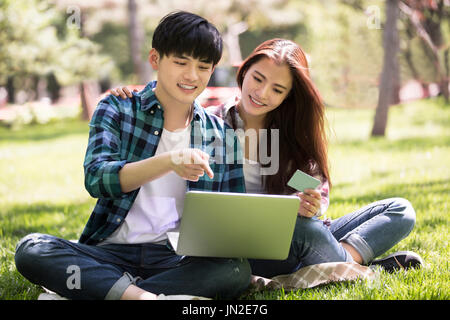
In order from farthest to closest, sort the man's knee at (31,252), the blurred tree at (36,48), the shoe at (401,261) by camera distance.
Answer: the blurred tree at (36,48)
the shoe at (401,261)
the man's knee at (31,252)

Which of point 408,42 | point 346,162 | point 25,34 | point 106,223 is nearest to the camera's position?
point 106,223

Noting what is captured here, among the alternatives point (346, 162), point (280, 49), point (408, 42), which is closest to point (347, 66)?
point (408, 42)

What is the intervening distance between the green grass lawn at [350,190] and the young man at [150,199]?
26 centimetres

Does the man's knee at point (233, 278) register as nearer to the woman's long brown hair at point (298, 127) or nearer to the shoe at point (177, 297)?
the shoe at point (177, 297)

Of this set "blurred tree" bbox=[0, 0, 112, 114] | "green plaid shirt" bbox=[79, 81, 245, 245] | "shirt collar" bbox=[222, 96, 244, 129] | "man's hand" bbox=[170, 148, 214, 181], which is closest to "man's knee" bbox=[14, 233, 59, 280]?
"green plaid shirt" bbox=[79, 81, 245, 245]

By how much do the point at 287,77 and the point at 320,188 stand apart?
0.50m

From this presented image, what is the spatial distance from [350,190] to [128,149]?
2371mm

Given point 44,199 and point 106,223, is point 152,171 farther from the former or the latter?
point 44,199

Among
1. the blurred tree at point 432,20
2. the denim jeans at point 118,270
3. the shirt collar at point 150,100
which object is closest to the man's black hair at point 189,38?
the shirt collar at point 150,100

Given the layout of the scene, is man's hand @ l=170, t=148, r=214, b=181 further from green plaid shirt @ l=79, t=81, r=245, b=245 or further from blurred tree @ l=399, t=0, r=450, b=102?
blurred tree @ l=399, t=0, r=450, b=102

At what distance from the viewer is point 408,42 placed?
14.0 metres

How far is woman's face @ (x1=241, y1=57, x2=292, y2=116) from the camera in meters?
2.29

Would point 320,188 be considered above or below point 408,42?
below

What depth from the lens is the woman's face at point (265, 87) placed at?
229cm
